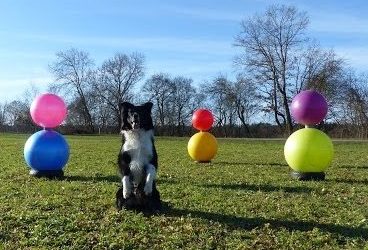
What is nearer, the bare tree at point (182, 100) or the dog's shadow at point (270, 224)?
the dog's shadow at point (270, 224)

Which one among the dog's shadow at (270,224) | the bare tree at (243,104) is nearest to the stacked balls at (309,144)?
the dog's shadow at (270,224)

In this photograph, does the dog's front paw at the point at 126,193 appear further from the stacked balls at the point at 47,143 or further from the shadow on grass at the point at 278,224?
the stacked balls at the point at 47,143

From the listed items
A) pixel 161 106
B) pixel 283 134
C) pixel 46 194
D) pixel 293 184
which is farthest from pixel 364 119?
pixel 46 194

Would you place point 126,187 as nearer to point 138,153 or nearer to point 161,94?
point 138,153

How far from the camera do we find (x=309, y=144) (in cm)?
1334

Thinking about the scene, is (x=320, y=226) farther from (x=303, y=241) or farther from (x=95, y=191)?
(x=95, y=191)

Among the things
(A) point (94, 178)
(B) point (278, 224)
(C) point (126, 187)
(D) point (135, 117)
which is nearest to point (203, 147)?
(A) point (94, 178)

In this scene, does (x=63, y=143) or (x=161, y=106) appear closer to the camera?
(x=63, y=143)

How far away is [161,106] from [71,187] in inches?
2951

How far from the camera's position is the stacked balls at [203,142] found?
1927 centimetres

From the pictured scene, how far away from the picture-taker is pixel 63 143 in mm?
13797

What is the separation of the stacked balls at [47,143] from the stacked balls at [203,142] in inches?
262

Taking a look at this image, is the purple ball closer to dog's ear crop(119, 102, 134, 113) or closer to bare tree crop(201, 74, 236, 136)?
dog's ear crop(119, 102, 134, 113)

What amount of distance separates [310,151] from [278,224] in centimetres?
571
